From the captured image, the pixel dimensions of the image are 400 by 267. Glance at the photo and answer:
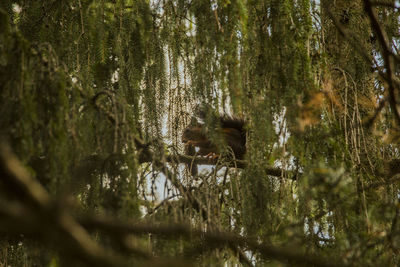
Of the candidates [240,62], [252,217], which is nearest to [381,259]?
[252,217]

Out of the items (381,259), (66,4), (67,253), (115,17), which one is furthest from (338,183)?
(66,4)

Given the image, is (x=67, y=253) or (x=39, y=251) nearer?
(x=67, y=253)

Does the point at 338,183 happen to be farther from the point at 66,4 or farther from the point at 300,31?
the point at 66,4

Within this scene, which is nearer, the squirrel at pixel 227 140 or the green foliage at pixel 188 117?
the green foliage at pixel 188 117

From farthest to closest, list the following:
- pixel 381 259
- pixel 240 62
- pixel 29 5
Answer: pixel 29 5, pixel 240 62, pixel 381 259

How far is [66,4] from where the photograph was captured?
6.53 feet

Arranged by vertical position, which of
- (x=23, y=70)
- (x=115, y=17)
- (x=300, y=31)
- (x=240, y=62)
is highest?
(x=115, y=17)

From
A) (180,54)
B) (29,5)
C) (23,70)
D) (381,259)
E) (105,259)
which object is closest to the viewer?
(105,259)

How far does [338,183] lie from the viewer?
1.40 meters

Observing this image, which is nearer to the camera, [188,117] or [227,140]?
[188,117]

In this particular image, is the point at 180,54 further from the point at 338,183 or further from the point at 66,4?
the point at 338,183

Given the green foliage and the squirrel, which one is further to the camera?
the squirrel

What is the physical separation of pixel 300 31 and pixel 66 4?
0.99m

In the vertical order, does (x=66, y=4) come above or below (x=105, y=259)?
above
